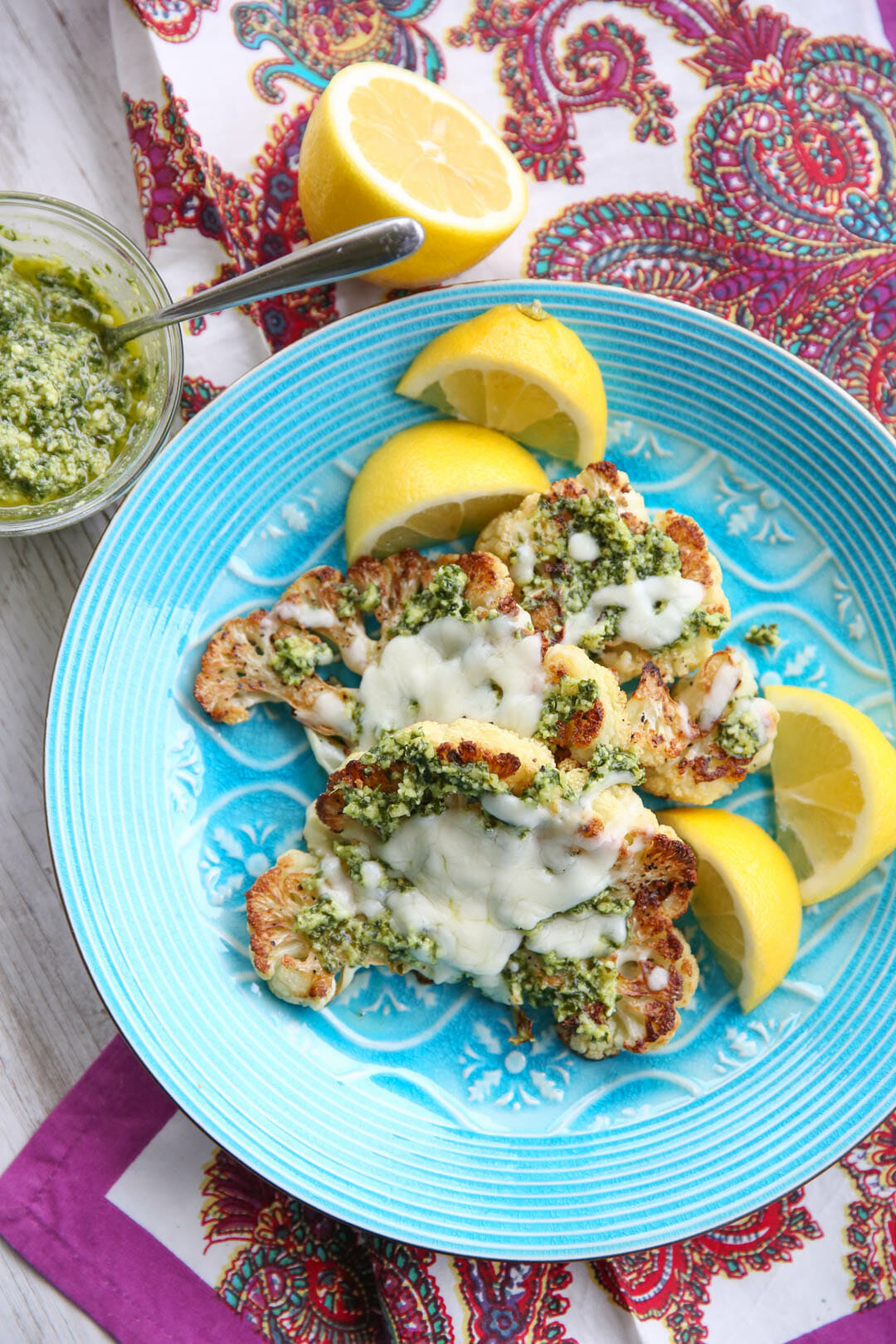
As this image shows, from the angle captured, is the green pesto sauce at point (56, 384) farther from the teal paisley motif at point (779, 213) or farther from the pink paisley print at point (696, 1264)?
the pink paisley print at point (696, 1264)

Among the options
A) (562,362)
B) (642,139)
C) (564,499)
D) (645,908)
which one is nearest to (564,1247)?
(645,908)

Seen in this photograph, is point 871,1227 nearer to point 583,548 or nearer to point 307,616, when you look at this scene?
point 583,548

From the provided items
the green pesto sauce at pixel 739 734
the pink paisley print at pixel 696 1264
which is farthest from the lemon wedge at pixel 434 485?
the pink paisley print at pixel 696 1264

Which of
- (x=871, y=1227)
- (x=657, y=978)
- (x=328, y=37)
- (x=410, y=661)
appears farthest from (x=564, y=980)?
(x=328, y=37)

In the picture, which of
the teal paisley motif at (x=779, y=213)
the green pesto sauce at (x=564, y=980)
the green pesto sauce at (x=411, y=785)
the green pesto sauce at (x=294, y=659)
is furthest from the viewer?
the teal paisley motif at (x=779, y=213)

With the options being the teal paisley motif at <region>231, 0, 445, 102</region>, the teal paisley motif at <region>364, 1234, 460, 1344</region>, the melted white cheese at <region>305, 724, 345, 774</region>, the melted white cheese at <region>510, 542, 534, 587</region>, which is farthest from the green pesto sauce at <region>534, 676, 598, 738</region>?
the teal paisley motif at <region>231, 0, 445, 102</region>

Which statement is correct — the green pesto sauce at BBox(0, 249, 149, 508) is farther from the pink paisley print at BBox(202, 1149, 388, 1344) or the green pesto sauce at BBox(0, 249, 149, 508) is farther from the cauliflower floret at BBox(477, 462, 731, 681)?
the pink paisley print at BBox(202, 1149, 388, 1344)
